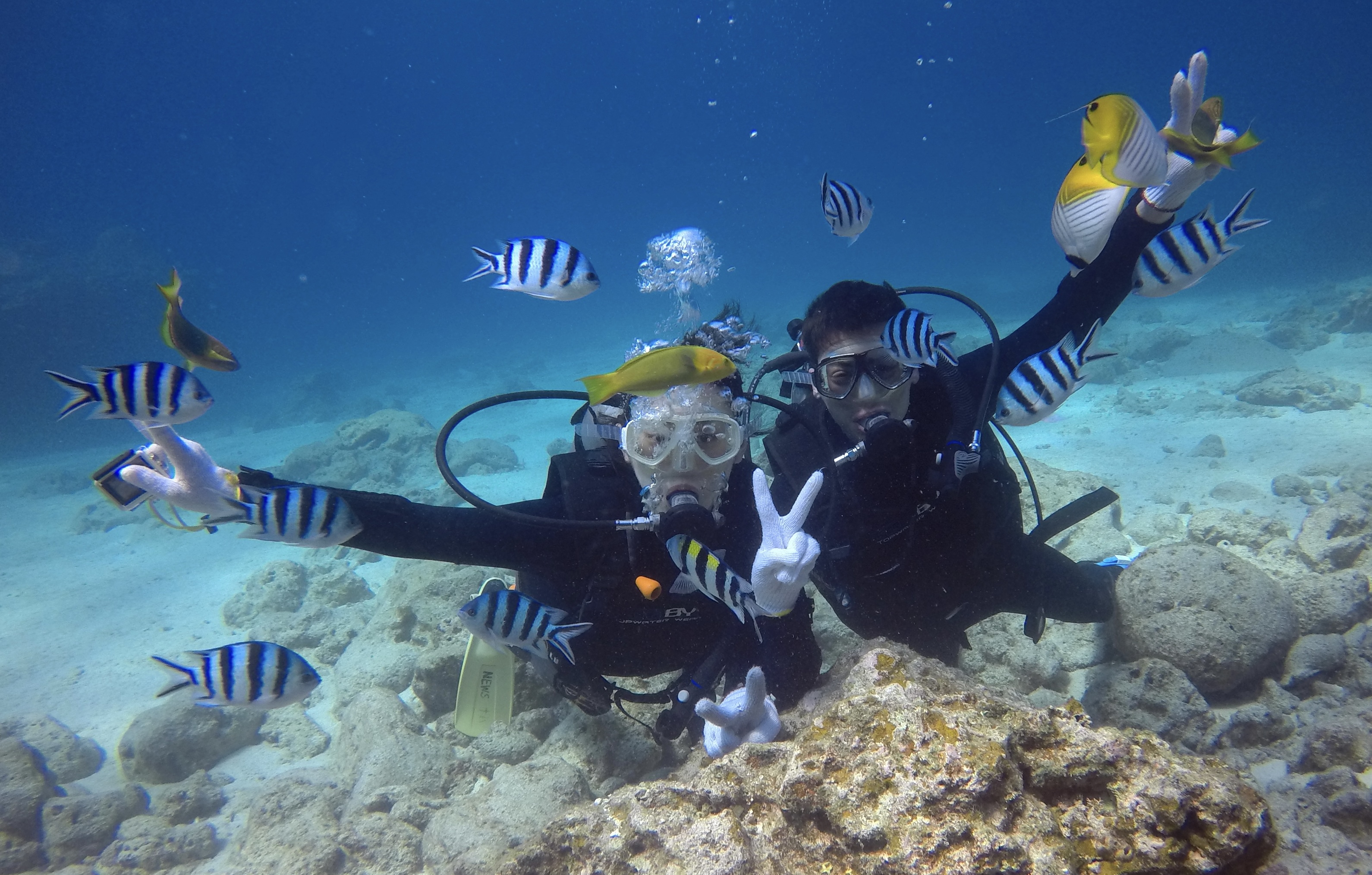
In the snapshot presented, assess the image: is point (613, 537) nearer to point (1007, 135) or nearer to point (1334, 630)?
point (1334, 630)

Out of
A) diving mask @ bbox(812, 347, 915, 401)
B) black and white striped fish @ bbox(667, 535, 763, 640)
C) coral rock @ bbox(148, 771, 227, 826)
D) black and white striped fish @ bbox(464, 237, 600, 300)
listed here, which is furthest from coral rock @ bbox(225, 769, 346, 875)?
diving mask @ bbox(812, 347, 915, 401)

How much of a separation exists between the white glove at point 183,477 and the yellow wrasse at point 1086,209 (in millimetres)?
3395

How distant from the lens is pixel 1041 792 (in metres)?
1.64

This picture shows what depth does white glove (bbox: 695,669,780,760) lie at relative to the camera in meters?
2.34

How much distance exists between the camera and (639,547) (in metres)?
3.12

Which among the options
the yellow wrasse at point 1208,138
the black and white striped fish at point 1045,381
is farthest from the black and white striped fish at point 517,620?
the yellow wrasse at point 1208,138

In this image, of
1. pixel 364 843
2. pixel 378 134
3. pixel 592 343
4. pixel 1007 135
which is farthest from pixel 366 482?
pixel 378 134

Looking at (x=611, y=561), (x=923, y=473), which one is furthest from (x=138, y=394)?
(x=923, y=473)

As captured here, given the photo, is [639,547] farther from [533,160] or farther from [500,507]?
[533,160]

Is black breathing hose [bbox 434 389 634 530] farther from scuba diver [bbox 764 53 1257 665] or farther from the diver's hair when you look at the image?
the diver's hair

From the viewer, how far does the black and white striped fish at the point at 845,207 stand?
3891mm

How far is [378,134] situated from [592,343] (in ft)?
298

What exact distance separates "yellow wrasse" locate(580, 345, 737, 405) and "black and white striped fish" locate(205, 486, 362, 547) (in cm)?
116

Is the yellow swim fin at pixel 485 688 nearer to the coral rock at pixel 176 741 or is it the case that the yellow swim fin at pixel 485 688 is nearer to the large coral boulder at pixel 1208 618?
A: the coral rock at pixel 176 741
